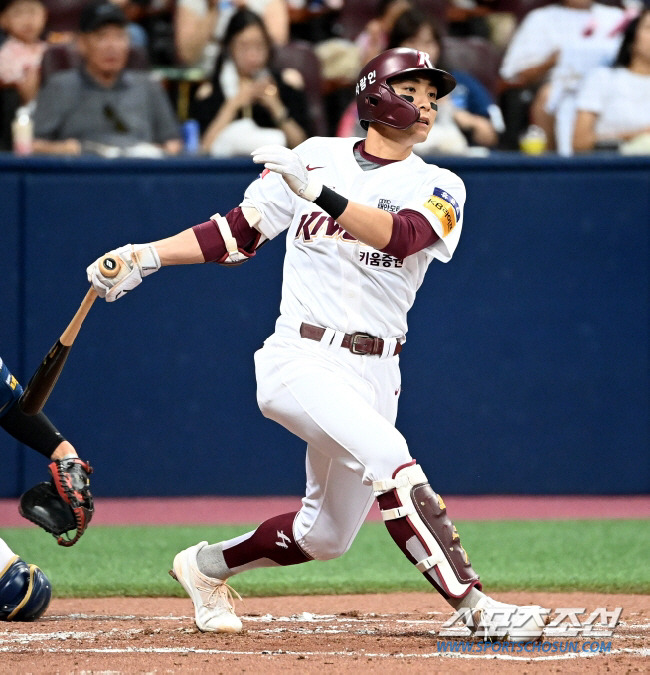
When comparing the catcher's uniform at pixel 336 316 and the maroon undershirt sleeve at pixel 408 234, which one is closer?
the maroon undershirt sleeve at pixel 408 234

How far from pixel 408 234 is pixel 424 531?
0.84 m

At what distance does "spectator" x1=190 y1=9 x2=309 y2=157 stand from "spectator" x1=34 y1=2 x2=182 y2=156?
417 millimetres

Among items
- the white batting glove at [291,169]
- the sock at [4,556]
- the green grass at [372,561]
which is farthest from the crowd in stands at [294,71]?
the white batting glove at [291,169]

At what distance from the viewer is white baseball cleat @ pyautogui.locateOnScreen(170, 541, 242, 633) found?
153 inches

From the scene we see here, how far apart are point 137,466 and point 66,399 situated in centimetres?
54

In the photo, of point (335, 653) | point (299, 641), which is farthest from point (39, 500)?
point (335, 653)

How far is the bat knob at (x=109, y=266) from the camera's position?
11.8 feet

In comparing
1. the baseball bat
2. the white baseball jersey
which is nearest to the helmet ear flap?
the white baseball jersey

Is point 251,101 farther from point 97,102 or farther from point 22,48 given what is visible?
point 22,48

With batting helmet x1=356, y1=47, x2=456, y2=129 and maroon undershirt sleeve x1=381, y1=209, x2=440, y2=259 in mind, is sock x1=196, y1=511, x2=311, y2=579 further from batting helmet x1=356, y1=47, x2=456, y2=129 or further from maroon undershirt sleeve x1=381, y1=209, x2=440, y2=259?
batting helmet x1=356, y1=47, x2=456, y2=129

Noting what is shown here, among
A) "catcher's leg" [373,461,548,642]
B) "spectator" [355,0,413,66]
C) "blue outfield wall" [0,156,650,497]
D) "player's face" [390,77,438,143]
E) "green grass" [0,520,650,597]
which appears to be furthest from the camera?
"spectator" [355,0,413,66]

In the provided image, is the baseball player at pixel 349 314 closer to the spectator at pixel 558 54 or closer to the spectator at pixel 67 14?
the spectator at pixel 558 54

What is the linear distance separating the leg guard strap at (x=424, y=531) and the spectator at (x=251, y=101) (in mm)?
4129

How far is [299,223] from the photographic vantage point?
12.5 feet
